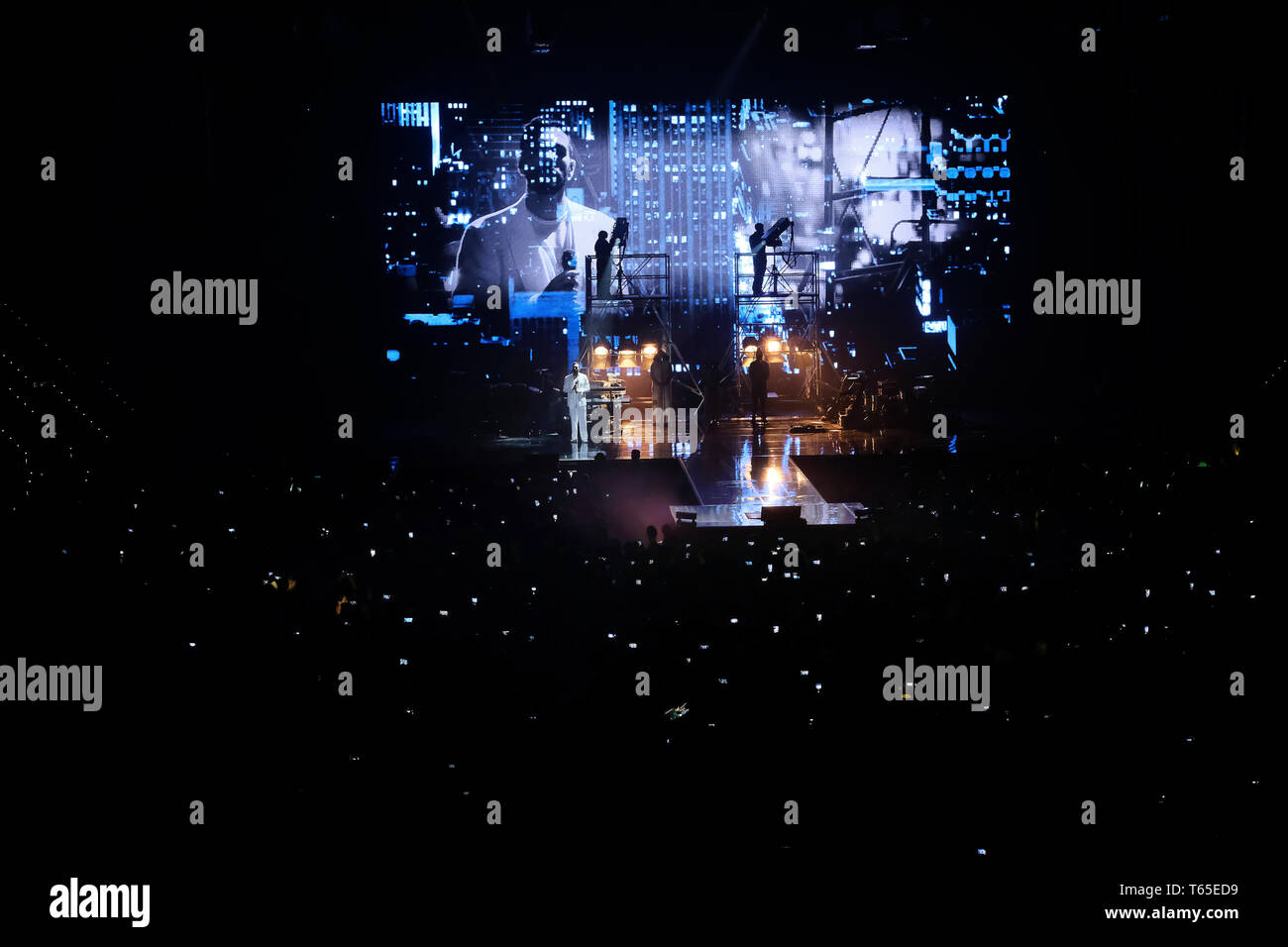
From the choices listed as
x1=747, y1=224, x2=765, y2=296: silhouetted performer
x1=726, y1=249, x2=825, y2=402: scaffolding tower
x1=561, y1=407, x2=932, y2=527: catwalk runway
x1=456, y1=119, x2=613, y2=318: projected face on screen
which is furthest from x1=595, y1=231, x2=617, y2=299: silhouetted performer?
x1=561, y1=407, x2=932, y2=527: catwalk runway

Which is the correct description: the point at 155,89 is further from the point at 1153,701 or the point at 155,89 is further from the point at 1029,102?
the point at 1029,102

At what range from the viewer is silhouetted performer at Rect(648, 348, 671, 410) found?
13305 mm

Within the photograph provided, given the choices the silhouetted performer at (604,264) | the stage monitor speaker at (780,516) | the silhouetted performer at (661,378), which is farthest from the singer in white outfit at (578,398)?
the stage monitor speaker at (780,516)

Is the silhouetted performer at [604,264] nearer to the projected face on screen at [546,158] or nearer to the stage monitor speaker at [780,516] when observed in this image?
the projected face on screen at [546,158]

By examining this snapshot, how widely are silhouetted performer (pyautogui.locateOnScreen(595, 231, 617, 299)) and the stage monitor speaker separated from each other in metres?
9.38

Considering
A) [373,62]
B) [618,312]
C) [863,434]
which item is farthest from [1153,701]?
[618,312]

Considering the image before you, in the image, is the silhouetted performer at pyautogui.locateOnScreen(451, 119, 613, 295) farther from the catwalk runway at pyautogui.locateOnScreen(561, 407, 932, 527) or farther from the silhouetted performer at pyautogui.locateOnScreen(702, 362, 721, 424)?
the catwalk runway at pyautogui.locateOnScreen(561, 407, 932, 527)

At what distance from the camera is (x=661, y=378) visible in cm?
1355

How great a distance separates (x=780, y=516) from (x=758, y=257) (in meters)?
10.4

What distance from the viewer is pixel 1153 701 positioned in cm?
379

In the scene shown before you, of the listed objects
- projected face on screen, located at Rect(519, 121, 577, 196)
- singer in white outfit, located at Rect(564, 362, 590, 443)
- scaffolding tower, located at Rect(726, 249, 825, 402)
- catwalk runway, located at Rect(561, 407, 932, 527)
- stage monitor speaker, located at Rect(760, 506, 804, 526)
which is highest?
projected face on screen, located at Rect(519, 121, 577, 196)

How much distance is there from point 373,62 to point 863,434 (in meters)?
7.47

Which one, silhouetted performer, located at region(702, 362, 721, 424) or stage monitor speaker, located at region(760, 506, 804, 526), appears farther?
silhouetted performer, located at region(702, 362, 721, 424)

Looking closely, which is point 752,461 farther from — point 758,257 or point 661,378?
point 758,257
